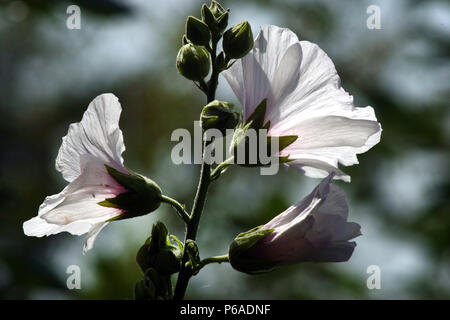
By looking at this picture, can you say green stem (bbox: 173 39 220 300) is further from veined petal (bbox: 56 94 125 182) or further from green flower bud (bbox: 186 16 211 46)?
veined petal (bbox: 56 94 125 182)

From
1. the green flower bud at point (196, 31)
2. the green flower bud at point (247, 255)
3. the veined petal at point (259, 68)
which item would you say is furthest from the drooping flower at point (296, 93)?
the green flower bud at point (247, 255)

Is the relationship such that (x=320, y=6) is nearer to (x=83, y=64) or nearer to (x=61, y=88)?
(x=83, y=64)

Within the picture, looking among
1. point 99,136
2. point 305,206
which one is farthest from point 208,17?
point 305,206

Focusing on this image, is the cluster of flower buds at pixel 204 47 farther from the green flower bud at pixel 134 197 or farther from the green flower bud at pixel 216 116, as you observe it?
the green flower bud at pixel 134 197

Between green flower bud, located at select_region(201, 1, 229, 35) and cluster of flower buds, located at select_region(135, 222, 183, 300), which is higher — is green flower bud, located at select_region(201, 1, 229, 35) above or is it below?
above

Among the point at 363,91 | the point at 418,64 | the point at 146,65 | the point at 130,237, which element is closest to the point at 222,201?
the point at 130,237

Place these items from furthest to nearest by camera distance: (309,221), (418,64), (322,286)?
(322,286), (418,64), (309,221)

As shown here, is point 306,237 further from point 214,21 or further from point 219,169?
point 214,21

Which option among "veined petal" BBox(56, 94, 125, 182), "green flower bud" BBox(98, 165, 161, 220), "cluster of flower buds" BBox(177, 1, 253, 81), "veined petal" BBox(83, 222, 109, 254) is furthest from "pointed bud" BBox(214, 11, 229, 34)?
"veined petal" BBox(83, 222, 109, 254)
